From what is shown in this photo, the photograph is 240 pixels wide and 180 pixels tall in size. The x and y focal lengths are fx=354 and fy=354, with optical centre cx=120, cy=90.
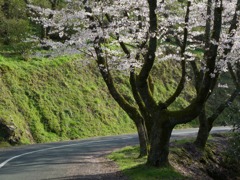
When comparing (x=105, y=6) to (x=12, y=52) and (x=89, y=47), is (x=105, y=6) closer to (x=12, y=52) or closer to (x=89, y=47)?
(x=89, y=47)

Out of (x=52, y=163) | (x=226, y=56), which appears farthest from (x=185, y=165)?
(x=52, y=163)

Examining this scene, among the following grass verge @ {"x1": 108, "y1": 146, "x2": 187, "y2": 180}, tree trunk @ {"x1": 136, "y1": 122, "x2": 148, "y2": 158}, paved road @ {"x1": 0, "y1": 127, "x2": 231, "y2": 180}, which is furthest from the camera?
tree trunk @ {"x1": 136, "y1": 122, "x2": 148, "y2": 158}

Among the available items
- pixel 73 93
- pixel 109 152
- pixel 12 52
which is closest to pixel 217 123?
pixel 73 93

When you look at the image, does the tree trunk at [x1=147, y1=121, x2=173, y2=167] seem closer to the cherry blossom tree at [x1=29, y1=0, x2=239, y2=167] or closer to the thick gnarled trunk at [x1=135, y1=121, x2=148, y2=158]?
the cherry blossom tree at [x1=29, y1=0, x2=239, y2=167]

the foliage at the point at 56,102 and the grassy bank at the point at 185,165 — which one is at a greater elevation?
the foliage at the point at 56,102

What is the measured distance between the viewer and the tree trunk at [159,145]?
41.8ft

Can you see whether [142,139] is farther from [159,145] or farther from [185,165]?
[159,145]

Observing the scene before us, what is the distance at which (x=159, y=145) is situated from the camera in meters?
12.8

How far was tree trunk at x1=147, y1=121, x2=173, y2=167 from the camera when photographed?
12734 mm

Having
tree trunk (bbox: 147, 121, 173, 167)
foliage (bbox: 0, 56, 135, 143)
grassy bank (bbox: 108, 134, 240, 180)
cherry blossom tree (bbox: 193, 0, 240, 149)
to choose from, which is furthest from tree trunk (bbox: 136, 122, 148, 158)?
foliage (bbox: 0, 56, 135, 143)

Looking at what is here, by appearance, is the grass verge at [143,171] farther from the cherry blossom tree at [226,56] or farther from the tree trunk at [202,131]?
the tree trunk at [202,131]

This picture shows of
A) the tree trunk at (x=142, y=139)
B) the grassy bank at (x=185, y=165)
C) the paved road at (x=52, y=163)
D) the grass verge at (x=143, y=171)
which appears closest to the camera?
the paved road at (x=52, y=163)

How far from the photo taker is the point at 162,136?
41.9ft

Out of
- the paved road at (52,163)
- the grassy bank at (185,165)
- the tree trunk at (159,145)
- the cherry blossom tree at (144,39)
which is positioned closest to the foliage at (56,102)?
the paved road at (52,163)
